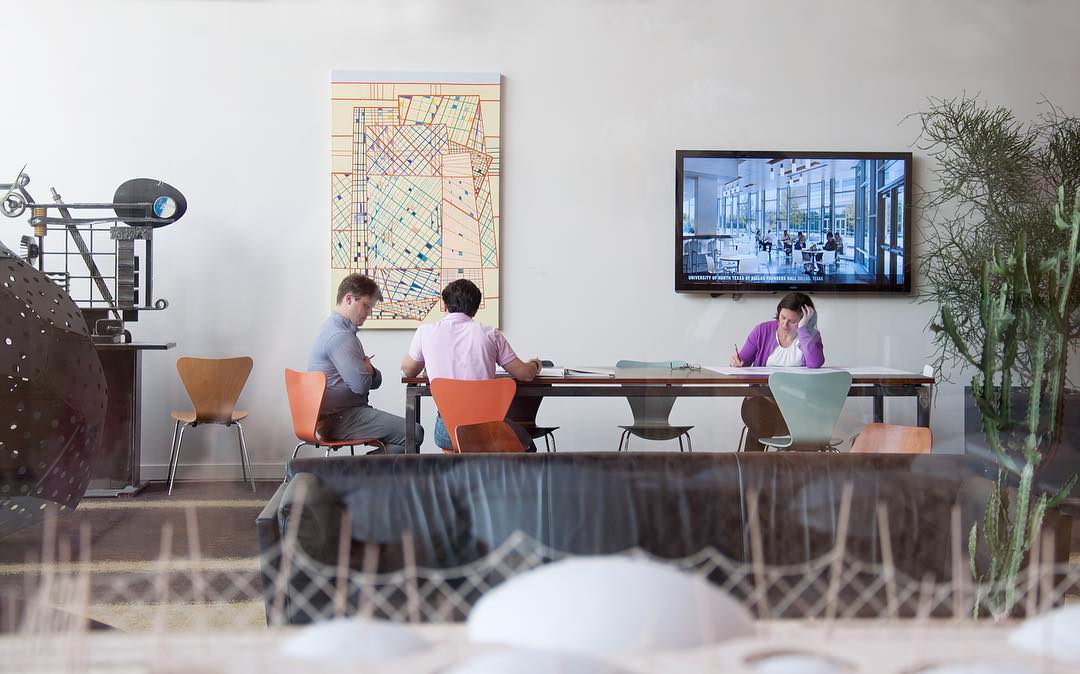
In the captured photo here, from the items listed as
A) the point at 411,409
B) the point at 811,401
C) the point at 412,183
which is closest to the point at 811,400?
the point at 811,401

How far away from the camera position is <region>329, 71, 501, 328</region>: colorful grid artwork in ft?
4.31

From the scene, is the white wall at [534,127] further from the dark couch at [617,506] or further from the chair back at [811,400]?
the dark couch at [617,506]

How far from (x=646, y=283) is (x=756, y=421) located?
0.34 meters

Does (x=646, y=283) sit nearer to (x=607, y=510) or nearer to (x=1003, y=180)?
(x=1003, y=180)

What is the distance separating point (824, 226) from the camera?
1.53m

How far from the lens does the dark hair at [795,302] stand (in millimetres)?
1515

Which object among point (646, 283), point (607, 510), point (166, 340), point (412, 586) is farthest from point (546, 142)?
point (412, 586)

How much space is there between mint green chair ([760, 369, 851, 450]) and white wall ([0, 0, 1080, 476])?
40 millimetres

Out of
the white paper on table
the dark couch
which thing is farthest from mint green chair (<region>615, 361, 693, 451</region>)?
the dark couch

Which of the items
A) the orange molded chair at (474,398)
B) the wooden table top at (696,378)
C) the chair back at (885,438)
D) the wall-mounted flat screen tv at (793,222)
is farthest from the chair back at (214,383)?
the chair back at (885,438)

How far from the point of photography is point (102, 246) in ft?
3.90

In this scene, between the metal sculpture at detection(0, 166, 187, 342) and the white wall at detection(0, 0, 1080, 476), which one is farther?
the white wall at detection(0, 0, 1080, 476)

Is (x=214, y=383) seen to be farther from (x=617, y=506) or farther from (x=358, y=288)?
(x=617, y=506)

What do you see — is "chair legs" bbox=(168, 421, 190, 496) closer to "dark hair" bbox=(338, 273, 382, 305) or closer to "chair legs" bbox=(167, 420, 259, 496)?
"chair legs" bbox=(167, 420, 259, 496)
